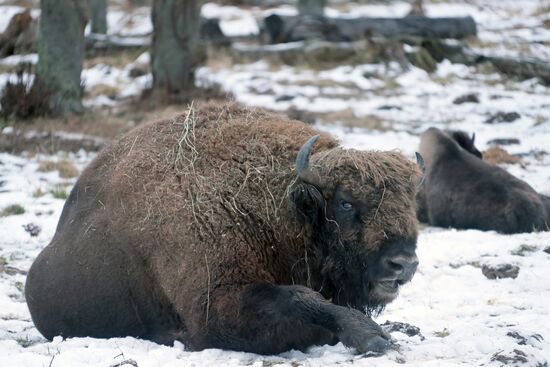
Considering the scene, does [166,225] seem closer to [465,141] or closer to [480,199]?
[480,199]

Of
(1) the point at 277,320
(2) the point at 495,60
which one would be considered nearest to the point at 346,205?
(1) the point at 277,320

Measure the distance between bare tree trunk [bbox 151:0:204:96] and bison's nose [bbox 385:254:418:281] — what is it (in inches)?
429

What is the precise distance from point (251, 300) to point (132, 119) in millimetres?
9490

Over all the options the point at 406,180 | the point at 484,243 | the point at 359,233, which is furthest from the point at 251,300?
the point at 484,243

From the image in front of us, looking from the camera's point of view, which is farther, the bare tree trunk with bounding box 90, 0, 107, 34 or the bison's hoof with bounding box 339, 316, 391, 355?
the bare tree trunk with bounding box 90, 0, 107, 34

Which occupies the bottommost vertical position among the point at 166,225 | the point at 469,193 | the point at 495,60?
the point at 495,60

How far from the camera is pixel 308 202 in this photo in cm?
539

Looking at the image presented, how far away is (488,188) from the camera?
9.59 m

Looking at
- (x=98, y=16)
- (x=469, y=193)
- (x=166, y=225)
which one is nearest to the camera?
(x=166, y=225)

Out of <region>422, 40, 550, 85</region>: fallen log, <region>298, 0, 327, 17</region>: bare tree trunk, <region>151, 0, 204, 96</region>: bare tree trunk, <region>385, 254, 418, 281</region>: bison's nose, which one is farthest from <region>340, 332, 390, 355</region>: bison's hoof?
<region>298, 0, 327, 17</region>: bare tree trunk

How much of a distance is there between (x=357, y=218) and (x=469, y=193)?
4787mm

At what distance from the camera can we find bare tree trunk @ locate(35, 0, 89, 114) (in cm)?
1321

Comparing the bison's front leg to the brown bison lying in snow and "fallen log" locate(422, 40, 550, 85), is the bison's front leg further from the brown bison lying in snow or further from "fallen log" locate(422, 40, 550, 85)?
"fallen log" locate(422, 40, 550, 85)

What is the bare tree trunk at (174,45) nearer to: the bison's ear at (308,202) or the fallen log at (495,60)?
the fallen log at (495,60)
